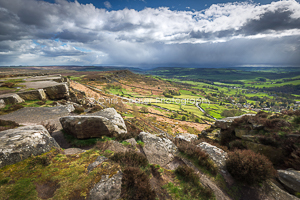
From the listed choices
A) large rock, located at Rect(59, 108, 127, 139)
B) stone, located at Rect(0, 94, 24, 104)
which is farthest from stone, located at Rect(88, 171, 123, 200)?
stone, located at Rect(0, 94, 24, 104)

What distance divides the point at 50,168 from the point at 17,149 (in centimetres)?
186

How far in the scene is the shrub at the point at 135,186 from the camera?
5.23m

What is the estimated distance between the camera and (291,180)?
23.8ft

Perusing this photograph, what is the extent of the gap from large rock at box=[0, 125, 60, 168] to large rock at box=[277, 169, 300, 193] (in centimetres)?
1445

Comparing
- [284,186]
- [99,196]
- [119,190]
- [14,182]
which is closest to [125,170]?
[119,190]

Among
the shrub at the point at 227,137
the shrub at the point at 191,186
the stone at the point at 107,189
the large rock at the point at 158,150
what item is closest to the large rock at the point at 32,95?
the large rock at the point at 158,150

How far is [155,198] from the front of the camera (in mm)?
5621

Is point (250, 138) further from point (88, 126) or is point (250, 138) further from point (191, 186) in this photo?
point (88, 126)

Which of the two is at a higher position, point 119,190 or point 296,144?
point 119,190

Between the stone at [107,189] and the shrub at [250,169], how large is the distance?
7384mm

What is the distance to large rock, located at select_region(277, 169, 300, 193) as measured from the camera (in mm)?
6973

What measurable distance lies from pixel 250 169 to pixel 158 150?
6306 millimetres

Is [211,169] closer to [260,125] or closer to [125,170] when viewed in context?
[125,170]

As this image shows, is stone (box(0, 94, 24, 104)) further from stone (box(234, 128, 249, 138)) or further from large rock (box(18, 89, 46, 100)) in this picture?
stone (box(234, 128, 249, 138))
